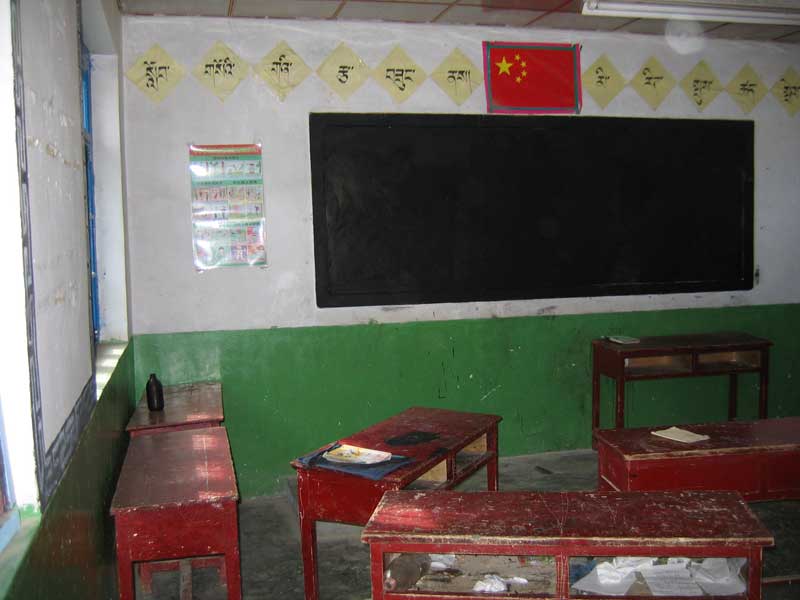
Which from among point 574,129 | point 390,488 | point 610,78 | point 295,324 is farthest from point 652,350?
point 390,488

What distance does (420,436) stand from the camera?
3.01m

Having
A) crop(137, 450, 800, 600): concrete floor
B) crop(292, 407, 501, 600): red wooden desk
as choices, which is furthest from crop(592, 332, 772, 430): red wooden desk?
crop(292, 407, 501, 600): red wooden desk

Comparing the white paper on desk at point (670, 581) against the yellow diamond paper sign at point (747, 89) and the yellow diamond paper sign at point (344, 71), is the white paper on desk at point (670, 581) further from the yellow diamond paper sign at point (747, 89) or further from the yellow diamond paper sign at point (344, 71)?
the yellow diamond paper sign at point (747, 89)

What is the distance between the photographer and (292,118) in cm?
420

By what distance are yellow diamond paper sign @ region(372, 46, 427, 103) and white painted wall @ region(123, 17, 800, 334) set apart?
0.04 meters

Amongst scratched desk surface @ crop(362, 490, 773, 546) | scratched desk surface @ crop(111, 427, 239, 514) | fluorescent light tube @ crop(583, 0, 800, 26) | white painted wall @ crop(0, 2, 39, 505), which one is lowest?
scratched desk surface @ crop(111, 427, 239, 514)

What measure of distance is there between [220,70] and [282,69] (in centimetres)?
35

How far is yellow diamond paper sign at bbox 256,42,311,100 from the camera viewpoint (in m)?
4.15

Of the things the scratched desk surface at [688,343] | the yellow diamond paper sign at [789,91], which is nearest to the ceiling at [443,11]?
the yellow diamond paper sign at [789,91]

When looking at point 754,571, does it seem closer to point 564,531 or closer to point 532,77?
point 564,531

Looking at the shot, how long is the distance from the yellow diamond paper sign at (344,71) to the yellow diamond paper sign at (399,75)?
9 centimetres

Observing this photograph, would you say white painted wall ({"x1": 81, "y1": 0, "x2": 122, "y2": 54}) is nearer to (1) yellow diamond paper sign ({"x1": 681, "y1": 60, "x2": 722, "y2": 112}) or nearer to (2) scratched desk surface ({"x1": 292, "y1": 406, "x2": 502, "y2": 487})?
(2) scratched desk surface ({"x1": 292, "y1": 406, "x2": 502, "y2": 487})

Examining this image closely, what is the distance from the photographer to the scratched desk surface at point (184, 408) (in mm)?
3186

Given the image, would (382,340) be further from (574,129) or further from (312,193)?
(574,129)
